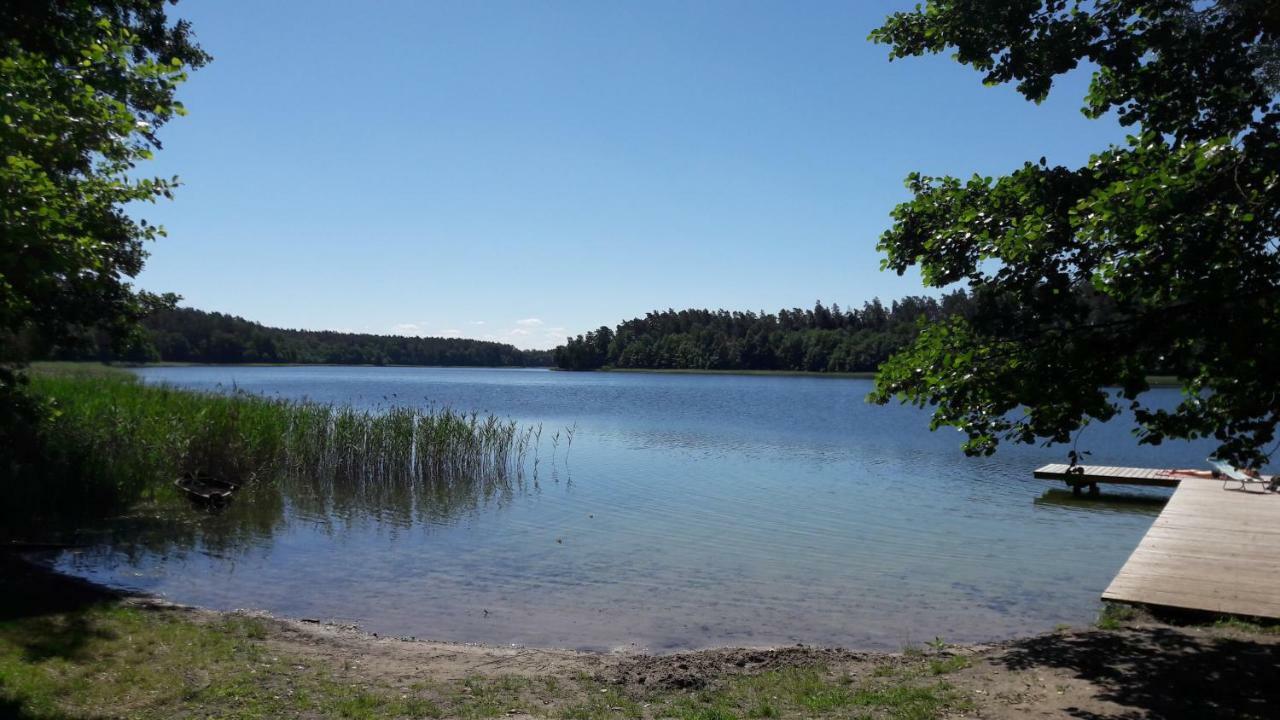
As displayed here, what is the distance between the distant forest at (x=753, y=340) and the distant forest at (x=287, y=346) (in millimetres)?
34109

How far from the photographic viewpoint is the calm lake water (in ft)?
33.4

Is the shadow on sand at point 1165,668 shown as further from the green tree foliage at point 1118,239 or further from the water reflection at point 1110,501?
the water reflection at point 1110,501

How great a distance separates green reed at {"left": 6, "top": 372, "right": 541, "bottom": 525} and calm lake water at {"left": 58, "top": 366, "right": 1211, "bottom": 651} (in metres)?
0.91

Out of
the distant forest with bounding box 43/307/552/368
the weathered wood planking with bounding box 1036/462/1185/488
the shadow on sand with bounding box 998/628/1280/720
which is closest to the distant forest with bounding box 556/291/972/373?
the distant forest with bounding box 43/307/552/368

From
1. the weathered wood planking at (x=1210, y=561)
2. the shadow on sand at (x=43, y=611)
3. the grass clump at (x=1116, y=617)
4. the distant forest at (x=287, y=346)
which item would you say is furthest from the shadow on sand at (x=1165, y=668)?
the distant forest at (x=287, y=346)

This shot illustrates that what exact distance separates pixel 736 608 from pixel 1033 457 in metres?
20.2

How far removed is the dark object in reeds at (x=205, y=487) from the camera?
16.3 m

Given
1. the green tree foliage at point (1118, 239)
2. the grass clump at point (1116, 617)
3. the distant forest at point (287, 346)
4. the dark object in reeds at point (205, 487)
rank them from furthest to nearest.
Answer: the distant forest at point (287, 346)
the dark object in reeds at point (205, 487)
the grass clump at point (1116, 617)
the green tree foliage at point (1118, 239)

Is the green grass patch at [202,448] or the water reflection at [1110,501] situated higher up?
the green grass patch at [202,448]

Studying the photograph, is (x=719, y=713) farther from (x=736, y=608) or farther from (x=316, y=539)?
(x=316, y=539)

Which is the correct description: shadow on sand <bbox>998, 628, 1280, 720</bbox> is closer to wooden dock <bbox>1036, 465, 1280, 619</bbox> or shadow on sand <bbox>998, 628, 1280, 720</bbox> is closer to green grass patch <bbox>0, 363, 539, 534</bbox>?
wooden dock <bbox>1036, 465, 1280, 619</bbox>

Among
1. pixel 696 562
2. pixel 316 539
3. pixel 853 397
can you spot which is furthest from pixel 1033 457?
pixel 853 397

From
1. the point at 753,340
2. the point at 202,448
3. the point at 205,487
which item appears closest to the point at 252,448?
the point at 202,448

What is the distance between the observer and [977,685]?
22.1 feet
